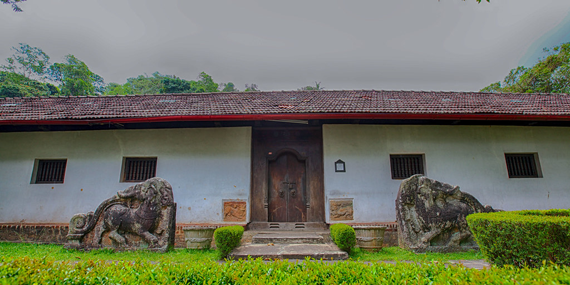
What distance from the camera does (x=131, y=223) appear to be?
5.55 metres

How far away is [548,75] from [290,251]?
19.3m

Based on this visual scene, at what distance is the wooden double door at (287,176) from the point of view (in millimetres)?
8047

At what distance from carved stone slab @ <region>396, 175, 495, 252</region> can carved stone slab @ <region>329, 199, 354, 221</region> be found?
1753mm

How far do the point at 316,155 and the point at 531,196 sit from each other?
19.3ft

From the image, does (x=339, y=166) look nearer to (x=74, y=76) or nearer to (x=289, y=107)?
(x=289, y=107)

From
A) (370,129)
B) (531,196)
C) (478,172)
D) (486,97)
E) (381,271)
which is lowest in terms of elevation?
(381,271)

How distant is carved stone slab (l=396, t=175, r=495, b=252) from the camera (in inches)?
220

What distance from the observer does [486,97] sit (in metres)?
10.1

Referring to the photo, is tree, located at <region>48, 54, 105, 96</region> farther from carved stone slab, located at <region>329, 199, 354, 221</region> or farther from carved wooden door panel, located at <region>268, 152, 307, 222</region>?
carved stone slab, located at <region>329, 199, 354, 221</region>

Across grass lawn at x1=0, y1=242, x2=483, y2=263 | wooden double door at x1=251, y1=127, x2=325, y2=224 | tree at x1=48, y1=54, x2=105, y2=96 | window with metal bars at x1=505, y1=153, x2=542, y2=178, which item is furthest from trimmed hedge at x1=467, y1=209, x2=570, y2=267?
tree at x1=48, y1=54, x2=105, y2=96

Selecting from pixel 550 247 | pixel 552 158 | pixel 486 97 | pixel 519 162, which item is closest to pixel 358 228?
pixel 550 247

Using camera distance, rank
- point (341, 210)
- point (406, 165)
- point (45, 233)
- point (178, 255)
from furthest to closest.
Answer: point (406, 165)
point (341, 210)
point (45, 233)
point (178, 255)

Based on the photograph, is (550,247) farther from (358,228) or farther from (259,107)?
(259,107)

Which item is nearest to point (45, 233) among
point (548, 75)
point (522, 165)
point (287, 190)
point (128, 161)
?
point (128, 161)
